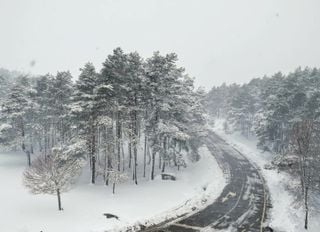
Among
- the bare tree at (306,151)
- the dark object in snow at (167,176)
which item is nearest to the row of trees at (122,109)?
the dark object in snow at (167,176)

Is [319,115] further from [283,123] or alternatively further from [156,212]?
[156,212]

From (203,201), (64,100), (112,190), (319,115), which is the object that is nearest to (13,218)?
(112,190)

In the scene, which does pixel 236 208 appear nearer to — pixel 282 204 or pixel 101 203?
pixel 282 204

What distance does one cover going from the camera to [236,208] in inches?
1258

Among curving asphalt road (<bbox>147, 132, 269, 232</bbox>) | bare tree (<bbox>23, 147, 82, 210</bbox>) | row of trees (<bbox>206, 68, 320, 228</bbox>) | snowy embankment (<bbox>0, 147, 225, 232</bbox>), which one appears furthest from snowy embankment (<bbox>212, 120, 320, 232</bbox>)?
bare tree (<bbox>23, 147, 82, 210</bbox>)

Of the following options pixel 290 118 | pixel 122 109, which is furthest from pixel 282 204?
pixel 290 118

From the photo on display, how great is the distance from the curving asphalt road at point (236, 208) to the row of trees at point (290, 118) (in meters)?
4.90

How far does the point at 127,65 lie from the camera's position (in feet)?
122

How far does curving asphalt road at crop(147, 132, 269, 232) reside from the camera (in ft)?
88.5

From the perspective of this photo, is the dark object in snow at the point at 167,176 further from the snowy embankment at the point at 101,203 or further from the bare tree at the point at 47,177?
the bare tree at the point at 47,177

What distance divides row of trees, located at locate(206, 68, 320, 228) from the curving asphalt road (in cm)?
490

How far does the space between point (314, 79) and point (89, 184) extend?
146 feet

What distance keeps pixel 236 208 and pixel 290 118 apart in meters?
27.0

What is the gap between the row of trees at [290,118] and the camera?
94.6ft
